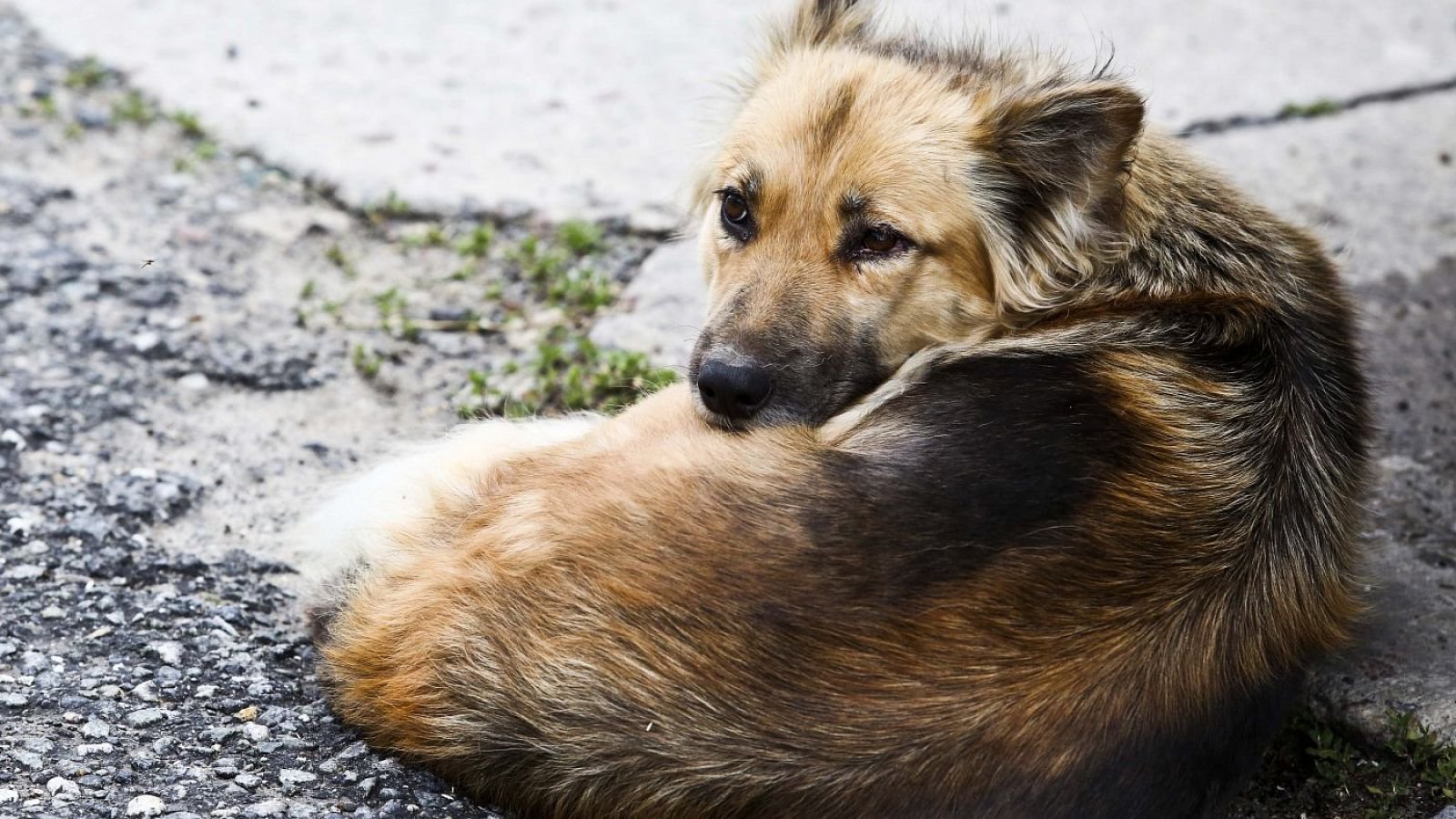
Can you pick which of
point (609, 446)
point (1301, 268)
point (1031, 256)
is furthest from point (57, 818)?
point (1301, 268)

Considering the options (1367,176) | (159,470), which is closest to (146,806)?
(159,470)

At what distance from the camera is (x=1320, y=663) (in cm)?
378

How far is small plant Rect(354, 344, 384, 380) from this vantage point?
17.1ft

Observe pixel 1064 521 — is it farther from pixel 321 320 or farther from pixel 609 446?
pixel 321 320

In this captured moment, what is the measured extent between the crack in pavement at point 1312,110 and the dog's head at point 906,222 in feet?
10.5

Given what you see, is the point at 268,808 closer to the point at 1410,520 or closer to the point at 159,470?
the point at 159,470

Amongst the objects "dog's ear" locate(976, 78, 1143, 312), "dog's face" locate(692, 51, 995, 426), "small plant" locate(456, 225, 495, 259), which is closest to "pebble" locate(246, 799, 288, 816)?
"dog's face" locate(692, 51, 995, 426)

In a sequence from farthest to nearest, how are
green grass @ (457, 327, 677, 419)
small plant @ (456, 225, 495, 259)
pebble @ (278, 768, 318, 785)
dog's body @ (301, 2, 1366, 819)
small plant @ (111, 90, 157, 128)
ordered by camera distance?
small plant @ (111, 90, 157, 128) < small plant @ (456, 225, 495, 259) < green grass @ (457, 327, 677, 419) < pebble @ (278, 768, 318, 785) < dog's body @ (301, 2, 1366, 819)

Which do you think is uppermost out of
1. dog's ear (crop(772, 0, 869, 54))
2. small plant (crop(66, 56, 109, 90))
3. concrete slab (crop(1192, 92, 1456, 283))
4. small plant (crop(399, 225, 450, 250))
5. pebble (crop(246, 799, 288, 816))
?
dog's ear (crop(772, 0, 869, 54))

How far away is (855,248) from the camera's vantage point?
389cm

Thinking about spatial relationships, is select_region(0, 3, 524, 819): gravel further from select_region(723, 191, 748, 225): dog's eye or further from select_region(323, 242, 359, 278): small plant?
select_region(723, 191, 748, 225): dog's eye

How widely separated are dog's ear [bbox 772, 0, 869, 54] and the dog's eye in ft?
2.23

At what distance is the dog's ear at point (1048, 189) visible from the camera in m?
3.75

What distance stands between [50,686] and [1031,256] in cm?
263
